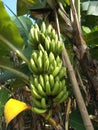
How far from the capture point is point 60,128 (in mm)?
1259

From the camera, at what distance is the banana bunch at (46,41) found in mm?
1275

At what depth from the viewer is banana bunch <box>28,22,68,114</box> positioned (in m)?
1.17

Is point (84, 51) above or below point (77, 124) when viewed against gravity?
above

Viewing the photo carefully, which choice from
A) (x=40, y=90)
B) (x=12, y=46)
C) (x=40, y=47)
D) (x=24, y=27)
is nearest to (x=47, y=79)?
(x=40, y=90)

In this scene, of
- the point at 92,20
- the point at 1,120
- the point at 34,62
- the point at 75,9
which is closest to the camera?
the point at 34,62

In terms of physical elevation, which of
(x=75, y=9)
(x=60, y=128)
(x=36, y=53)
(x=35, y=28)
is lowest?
(x=60, y=128)

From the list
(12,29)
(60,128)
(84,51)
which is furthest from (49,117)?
(12,29)

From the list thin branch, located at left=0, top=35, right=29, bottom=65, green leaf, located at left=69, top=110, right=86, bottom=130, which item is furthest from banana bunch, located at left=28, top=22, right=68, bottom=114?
green leaf, located at left=69, top=110, right=86, bottom=130

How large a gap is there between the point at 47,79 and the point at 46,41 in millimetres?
170

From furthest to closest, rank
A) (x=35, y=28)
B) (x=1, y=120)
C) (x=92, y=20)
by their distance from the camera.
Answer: (x=1, y=120) < (x=92, y=20) < (x=35, y=28)

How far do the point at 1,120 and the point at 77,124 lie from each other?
151cm

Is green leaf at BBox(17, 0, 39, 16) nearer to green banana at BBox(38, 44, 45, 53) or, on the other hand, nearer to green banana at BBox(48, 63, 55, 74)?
green banana at BBox(38, 44, 45, 53)

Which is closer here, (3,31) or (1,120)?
(3,31)

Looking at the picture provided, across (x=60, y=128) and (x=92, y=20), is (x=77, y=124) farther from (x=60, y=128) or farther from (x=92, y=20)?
(x=92, y=20)
